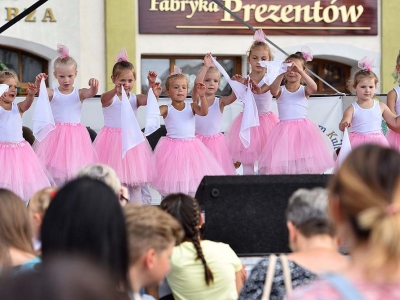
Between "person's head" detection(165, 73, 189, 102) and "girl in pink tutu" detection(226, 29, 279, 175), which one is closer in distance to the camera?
"person's head" detection(165, 73, 189, 102)

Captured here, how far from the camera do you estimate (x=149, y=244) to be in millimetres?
2234

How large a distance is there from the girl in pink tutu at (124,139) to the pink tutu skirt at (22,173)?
0.57 meters

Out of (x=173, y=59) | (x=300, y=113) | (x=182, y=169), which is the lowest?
(x=182, y=169)

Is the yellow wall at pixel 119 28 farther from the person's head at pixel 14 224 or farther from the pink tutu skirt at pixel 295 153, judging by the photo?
the person's head at pixel 14 224

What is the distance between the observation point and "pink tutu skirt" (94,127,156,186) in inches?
254

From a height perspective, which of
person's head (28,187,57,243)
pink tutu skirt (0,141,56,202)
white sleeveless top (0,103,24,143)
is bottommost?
pink tutu skirt (0,141,56,202)

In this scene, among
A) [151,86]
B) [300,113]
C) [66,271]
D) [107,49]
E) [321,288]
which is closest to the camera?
[66,271]

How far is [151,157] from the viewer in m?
6.62

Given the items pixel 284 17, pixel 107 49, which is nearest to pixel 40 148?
pixel 107 49

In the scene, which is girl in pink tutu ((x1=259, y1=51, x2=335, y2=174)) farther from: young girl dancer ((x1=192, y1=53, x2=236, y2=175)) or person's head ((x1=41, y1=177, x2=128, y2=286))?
person's head ((x1=41, y1=177, x2=128, y2=286))

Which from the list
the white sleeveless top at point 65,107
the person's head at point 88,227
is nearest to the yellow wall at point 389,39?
the white sleeveless top at point 65,107

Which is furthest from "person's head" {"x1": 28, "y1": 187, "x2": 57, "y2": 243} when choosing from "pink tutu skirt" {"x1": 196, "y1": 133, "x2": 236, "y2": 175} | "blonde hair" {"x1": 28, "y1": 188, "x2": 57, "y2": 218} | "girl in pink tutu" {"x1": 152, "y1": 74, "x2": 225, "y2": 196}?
"pink tutu skirt" {"x1": 196, "y1": 133, "x2": 236, "y2": 175}

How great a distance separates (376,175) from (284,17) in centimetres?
953

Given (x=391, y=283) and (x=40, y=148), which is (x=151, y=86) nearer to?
(x=40, y=148)
